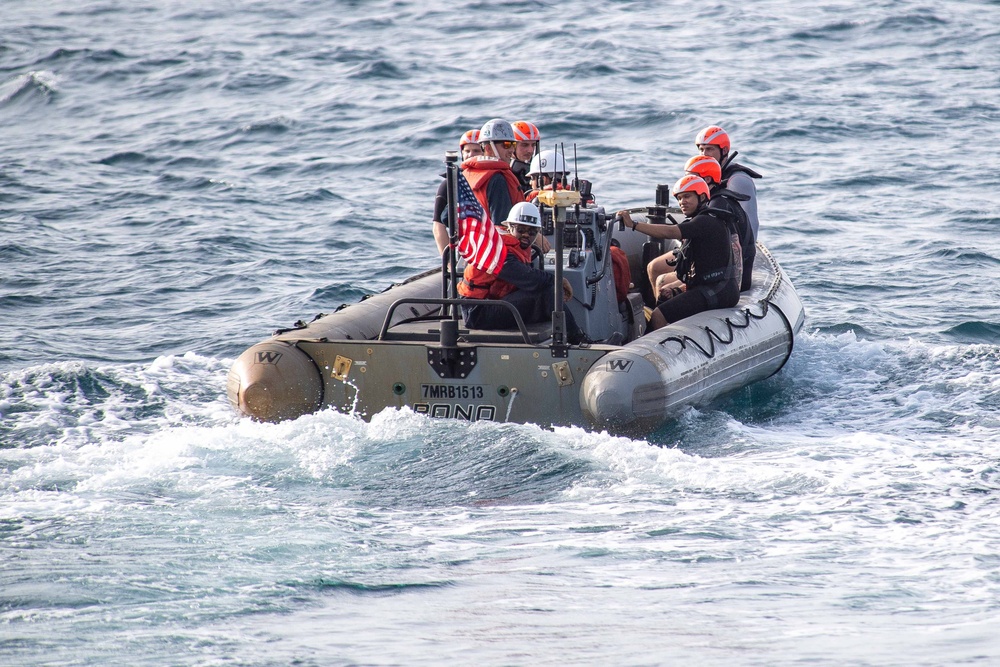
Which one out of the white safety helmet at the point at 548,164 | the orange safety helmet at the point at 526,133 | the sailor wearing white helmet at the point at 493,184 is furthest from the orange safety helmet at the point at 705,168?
the orange safety helmet at the point at 526,133

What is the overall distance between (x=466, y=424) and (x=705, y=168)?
8.94 feet

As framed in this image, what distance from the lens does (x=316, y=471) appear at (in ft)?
24.7

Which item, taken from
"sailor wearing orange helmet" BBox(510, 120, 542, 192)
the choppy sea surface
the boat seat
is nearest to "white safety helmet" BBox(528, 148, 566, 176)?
"sailor wearing orange helmet" BBox(510, 120, 542, 192)

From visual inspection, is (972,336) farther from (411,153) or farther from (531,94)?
(531,94)

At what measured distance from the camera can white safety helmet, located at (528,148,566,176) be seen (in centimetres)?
938

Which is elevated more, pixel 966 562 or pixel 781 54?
pixel 781 54

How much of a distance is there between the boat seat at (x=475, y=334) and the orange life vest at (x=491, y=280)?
0.23 meters

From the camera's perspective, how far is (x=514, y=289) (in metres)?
8.41

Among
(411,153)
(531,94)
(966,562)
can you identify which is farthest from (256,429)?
(531,94)

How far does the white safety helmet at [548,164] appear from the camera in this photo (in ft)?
30.8

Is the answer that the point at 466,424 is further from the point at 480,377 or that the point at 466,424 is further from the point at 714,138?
the point at 714,138

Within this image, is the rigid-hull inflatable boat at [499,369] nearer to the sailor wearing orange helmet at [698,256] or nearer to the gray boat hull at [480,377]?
the gray boat hull at [480,377]

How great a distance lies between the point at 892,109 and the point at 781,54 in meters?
4.15

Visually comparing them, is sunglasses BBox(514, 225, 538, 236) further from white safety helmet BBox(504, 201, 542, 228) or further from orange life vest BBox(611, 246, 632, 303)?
orange life vest BBox(611, 246, 632, 303)
